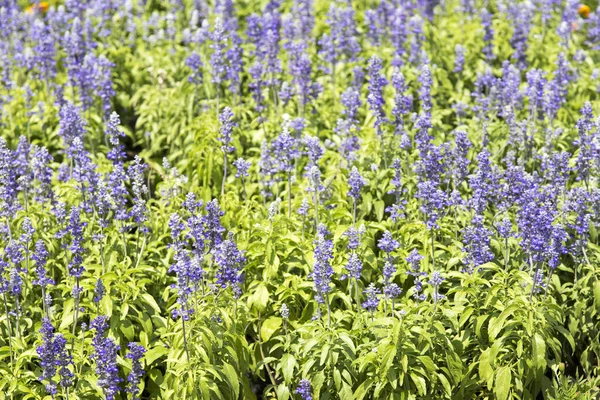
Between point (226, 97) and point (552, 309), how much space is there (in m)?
5.28

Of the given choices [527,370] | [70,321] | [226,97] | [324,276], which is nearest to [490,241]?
[527,370]

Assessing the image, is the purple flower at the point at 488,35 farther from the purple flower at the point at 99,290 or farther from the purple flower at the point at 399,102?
the purple flower at the point at 99,290

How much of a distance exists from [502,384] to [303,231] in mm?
2126

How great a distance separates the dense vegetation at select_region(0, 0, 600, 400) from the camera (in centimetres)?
640

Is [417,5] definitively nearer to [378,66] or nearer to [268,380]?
[378,66]

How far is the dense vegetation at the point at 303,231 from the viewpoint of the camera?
6398mm

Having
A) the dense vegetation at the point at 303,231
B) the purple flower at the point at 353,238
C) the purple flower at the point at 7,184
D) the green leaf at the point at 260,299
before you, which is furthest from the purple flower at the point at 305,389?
the purple flower at the point at 7,184

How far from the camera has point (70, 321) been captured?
22.3 ft

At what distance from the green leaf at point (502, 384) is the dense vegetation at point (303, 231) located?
2 centimetres

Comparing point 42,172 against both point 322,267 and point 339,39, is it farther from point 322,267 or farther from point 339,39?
point 339,39

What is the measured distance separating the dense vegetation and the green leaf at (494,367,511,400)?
0.05ft

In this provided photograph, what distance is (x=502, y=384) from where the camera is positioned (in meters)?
6.32

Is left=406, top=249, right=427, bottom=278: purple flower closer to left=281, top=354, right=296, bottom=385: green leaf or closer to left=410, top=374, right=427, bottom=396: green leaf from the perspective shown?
left=410, top=374, right=427, bottom=396: green leaf

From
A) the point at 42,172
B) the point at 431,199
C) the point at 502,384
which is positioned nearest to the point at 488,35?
the point at 431,199
